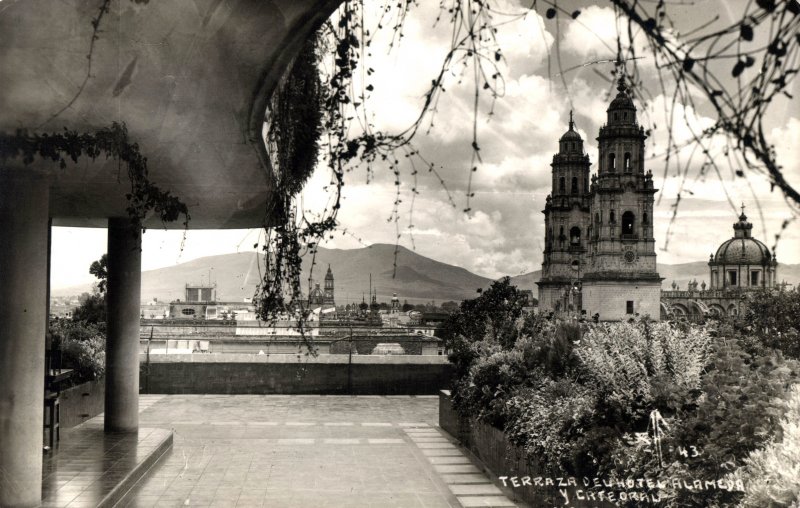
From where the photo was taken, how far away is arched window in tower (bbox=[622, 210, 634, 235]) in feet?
202

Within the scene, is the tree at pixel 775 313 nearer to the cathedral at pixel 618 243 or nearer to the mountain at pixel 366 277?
the cathedral at pixel 618 243

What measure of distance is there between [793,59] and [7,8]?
14.6 feet

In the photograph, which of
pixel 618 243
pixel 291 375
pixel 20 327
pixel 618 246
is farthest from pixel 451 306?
pixel 618 243

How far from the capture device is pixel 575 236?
72500 millimetres

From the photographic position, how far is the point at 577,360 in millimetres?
8438

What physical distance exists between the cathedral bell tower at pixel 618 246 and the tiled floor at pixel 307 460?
47153 mm

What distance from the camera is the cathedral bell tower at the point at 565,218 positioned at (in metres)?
→ 70.9

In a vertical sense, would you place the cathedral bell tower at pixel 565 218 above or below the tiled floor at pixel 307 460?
above

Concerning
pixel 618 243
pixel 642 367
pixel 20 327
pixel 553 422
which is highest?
pixel 618 243

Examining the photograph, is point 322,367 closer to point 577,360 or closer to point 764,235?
point 577,360

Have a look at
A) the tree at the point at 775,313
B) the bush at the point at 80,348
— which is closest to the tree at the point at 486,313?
the tree at the point at 775,313

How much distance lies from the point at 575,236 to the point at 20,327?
6937 cm

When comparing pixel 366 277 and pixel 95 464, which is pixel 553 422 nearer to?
pixel 95 464

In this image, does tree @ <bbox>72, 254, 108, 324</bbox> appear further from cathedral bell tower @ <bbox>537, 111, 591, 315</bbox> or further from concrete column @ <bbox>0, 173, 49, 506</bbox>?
cathedral bell tower @ <bbox>537, 111, 591, 315</bbox>
